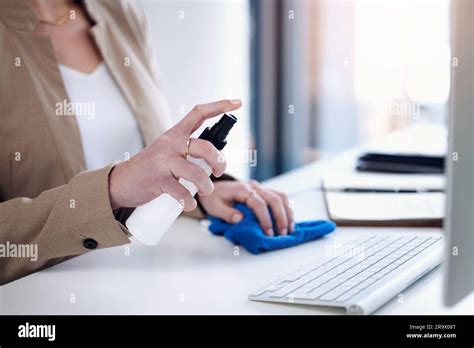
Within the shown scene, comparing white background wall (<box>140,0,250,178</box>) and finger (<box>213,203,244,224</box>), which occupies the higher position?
white background wall (<box>140,0,250,178</box>)

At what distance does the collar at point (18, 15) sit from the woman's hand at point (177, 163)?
0.35 meters

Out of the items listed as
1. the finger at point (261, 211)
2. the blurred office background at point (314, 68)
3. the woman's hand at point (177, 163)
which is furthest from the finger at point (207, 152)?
the blurred office background at point (314, 68)

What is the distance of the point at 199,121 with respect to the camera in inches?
26.7

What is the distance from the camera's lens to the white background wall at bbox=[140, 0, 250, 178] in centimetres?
198

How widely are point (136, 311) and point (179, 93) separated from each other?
54.6 inches

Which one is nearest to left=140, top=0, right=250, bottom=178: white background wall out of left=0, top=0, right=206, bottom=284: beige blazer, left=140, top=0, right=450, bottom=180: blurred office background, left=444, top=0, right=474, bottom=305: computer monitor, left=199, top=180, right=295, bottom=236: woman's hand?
left=140, top=0, right=450, bottom=180: blurred office background

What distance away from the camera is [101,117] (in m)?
1.01

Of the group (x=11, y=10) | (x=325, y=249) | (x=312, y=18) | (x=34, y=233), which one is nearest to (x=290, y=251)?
(x=325, y=249)

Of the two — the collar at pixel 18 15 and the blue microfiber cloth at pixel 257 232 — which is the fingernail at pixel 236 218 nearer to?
the blue microfiber cloth at pixel 257 232

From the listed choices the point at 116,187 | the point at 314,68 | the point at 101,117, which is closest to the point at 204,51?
the point at 314,68

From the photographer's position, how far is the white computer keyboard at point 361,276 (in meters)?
0.61

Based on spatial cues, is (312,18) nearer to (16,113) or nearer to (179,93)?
(179,93)

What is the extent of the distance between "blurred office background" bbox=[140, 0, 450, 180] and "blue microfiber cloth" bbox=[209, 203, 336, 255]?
55.0 inches

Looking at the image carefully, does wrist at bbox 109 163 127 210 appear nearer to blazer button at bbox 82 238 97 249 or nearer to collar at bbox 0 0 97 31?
blazer button at bbox 82 238 97 249
